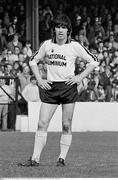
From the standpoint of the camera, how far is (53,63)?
9.43 m

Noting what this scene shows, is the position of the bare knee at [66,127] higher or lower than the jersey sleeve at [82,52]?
lower

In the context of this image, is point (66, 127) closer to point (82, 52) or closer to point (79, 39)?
point (82, 52)

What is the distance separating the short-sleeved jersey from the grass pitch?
1298 millimetres

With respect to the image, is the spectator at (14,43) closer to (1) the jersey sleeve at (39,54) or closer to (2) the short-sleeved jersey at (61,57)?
(1) the jersey sleeve at (39,54)

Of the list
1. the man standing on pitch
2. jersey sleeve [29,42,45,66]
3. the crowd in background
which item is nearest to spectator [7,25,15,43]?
the crowd in background

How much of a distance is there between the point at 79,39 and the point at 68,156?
1378 cm

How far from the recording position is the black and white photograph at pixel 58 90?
9.43m

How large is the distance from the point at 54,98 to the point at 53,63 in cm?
49

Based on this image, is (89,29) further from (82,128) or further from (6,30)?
(82,128)

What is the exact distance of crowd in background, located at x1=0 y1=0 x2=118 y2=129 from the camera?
70.0 feet

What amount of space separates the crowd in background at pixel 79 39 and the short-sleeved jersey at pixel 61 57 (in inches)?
415

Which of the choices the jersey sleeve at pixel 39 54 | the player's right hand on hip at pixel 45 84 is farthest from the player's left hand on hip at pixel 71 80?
the jersey sleeve at pixel 39 54

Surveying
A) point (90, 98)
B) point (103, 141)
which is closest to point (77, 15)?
point (90, 98)

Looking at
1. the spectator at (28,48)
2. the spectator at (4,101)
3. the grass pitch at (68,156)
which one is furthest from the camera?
the spectator at (28,48)
